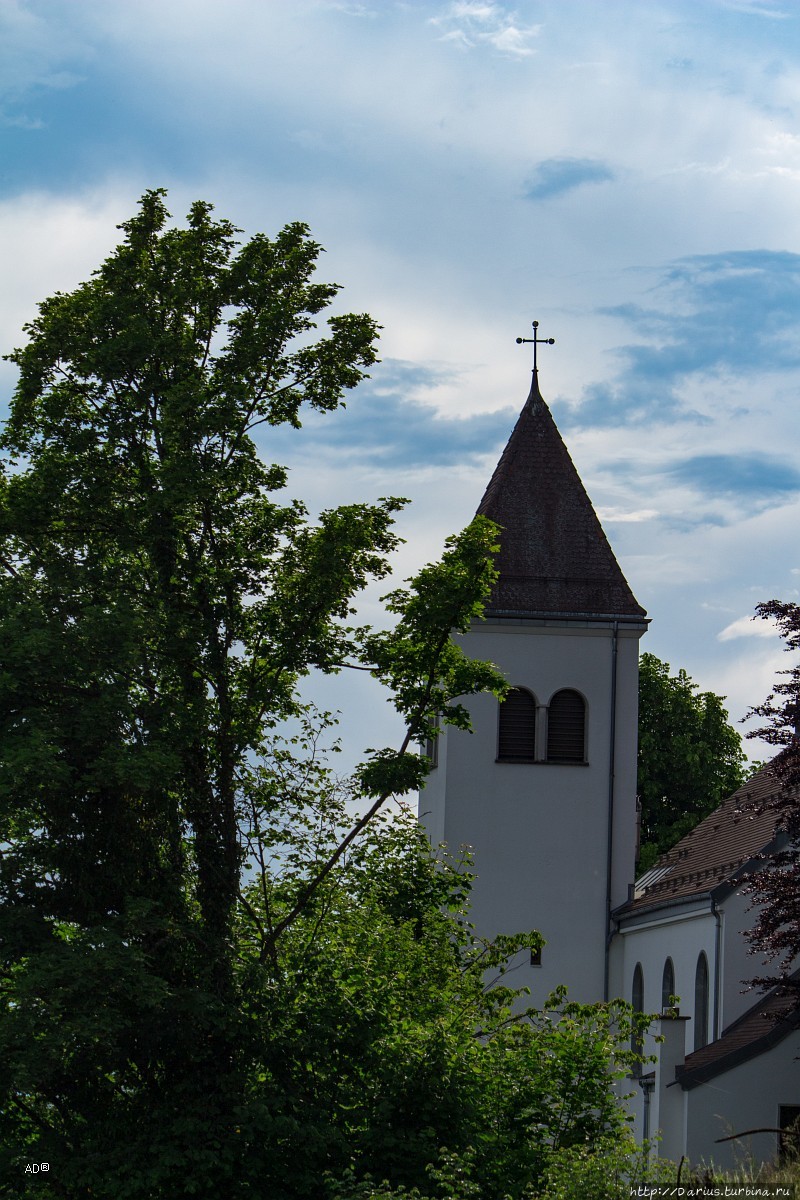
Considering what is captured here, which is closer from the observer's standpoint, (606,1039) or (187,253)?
(606,1039)

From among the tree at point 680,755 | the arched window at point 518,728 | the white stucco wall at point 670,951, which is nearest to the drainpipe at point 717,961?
the white stucco wall at point 670,951

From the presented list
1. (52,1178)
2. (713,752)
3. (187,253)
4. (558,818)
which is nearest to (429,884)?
(52,1178)

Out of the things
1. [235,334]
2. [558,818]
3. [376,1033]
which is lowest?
[376,1033]

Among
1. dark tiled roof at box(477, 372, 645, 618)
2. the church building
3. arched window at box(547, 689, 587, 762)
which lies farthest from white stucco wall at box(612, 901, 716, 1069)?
dark tiled roof at box(477, 372, 645, 618)

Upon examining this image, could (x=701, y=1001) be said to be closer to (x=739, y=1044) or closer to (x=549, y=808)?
(x=739, y=1044)

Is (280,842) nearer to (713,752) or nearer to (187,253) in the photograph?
(187,253)

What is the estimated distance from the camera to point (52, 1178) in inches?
587

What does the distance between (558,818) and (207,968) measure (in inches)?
714

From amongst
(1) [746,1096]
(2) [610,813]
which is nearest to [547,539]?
(2) [610,813]

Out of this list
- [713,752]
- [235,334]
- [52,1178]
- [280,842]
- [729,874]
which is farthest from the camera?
[713,752]

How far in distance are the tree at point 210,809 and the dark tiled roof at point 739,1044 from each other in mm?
6511

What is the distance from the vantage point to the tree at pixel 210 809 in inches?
578

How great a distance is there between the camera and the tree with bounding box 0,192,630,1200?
14680 millimetres

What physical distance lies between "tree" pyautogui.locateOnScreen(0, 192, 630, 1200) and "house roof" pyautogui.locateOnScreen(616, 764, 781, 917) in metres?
9.40
